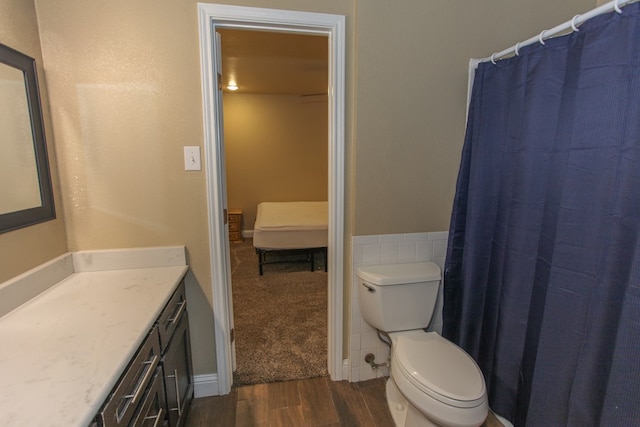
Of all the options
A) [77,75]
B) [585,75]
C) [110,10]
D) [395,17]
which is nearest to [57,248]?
[77,75]

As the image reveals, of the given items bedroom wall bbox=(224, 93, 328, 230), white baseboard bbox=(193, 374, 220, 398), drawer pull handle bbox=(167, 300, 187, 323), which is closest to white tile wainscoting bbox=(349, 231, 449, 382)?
white baseboard bbox=(193, 374, 220, 398)

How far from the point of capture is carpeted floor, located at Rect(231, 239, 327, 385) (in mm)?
2113

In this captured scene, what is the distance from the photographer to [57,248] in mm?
1516

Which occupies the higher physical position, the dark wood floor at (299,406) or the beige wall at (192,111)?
the beige wall at (192,111)

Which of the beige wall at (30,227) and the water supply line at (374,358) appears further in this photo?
the water supply line at (374,358)

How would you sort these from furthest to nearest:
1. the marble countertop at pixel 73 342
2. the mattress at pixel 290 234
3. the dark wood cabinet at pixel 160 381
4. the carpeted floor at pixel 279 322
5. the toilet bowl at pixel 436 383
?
the mattress at pixel 290 234 → the carpeted floor at pixel 279 322 → the toilet bowl at pixel 436 383 → the dark wood cabinet at pixel 160 381 → the marble countertop at pixel 73 342

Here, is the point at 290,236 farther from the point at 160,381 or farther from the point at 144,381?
the point at 144,381

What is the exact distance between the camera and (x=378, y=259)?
1874 millimetres

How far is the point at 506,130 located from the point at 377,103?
Result: 652 mm

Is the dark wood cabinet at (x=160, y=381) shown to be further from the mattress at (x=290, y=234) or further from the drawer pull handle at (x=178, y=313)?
the mattress at (x=290, y=234)

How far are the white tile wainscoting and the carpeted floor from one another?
0.93ft

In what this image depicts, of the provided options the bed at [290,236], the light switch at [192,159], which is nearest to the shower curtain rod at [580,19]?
the light switch at [192,159]

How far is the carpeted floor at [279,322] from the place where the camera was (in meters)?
2.11

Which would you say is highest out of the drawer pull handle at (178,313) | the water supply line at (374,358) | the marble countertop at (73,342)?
the marble countertop at (73,342)
